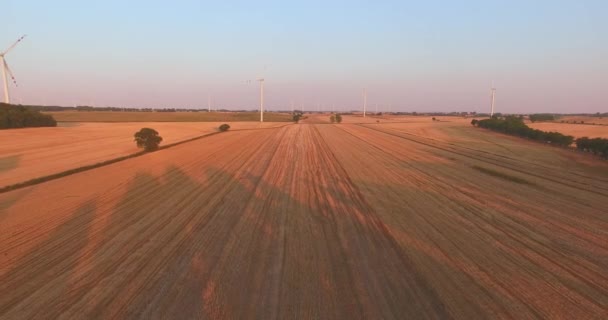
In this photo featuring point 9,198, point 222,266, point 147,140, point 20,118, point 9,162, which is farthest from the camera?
point 20,118

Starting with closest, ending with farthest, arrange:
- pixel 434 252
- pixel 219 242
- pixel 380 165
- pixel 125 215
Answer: pixel 434 252
pixel 219 242
pixel 125 215
pixel 380 165

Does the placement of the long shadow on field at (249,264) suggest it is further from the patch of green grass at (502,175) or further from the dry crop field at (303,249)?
the patch of green grass at (502,175)

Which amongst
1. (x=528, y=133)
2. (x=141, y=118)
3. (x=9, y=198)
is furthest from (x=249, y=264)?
(x=141, y=118)

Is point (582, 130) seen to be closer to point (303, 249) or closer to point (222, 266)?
point (303, 249)

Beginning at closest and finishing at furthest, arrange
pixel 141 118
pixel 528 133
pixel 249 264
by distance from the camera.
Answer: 1. pixel 249 264
2. pixel 528 133
3. pixel 141 118

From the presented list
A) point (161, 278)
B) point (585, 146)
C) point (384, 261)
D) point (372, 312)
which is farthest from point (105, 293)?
point (585, 146)

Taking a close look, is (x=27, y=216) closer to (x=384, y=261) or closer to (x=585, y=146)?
(x=384, y=261)

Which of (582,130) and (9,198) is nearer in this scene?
(9,198)

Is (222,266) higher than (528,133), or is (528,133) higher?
(528,133)
